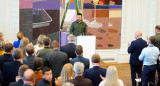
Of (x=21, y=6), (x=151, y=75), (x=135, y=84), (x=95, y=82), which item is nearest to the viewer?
(x=95, y=82)

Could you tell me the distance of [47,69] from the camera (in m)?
4.20

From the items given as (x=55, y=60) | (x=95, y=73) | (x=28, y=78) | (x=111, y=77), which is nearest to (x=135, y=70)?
(x=55, y=60)

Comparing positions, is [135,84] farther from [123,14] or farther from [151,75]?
[123,14]

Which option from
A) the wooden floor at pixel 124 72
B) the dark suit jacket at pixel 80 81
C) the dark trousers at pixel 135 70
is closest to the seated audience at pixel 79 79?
the dark suit jacket at pixel 80 81

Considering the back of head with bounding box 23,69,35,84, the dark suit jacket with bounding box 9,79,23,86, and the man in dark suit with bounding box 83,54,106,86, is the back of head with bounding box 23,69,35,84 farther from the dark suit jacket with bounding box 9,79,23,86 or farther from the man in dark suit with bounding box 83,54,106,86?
the man in dark suit with bounding box 83,54,106,86

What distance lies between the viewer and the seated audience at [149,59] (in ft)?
20.6

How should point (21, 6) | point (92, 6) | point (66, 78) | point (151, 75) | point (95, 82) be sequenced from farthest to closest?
point (92, 6) < point (21, 6) < point (151, 75) < point (95, 82) < point (66, 78)

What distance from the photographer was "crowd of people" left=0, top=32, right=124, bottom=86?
4.11 meters

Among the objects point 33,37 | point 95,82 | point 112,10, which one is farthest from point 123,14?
point 95,82

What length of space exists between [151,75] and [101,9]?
4151 millimetres

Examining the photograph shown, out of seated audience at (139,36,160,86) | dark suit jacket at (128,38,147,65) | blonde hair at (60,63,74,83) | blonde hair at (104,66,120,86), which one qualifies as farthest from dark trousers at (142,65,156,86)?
blonde hair at (60,63,74,83)

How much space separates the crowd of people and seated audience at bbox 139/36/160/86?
62.0 inches

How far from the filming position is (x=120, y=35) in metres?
10.5

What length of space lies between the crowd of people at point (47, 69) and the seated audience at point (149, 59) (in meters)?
1.58
